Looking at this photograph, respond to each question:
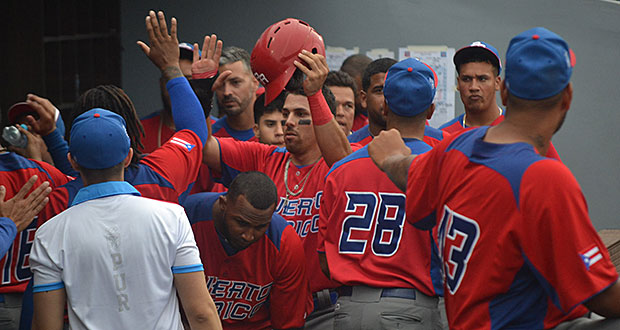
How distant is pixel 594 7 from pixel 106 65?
5400 mm

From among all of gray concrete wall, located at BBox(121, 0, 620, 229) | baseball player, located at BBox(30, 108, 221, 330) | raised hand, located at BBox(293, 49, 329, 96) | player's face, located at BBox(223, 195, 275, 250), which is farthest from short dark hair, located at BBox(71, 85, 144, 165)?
gray concrete wall, located at BBox(121, 0, 620, 229)

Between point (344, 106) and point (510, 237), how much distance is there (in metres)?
3.21

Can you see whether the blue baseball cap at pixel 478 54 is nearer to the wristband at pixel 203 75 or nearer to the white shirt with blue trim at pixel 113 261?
the wristband at pixel 203 75

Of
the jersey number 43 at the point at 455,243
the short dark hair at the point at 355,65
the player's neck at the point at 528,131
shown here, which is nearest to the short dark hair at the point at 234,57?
the short dark hair at the point at 355,65

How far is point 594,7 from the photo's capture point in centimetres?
755

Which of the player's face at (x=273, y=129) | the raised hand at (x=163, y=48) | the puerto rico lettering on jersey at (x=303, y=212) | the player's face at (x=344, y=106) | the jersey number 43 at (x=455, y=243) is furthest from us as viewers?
the player's face at (x=344, y=106)

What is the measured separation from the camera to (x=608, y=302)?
2.00 metres

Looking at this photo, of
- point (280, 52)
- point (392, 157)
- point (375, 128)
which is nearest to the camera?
point (392, 157)

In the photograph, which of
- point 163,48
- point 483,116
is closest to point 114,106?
point 163,48

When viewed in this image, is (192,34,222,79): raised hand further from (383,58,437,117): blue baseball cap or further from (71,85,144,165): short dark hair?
(383,58,437,117): blue baseball cap

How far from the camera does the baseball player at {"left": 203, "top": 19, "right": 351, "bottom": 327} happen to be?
12.5ft

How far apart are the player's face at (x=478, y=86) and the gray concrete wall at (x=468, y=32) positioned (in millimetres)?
2710

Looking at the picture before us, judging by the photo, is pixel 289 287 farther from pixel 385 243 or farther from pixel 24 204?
pixel 24 204

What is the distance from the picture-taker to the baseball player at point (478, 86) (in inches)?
193
